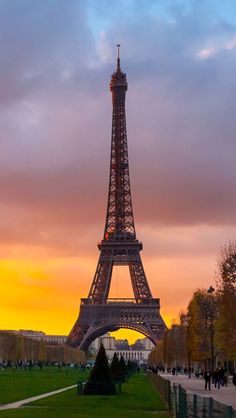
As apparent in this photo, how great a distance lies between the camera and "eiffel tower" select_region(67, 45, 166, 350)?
454 feet

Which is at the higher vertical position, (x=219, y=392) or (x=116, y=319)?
(x=116, y=319)

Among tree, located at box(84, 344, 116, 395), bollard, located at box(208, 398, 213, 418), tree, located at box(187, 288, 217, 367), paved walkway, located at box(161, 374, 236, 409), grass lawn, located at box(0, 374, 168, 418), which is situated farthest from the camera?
tree, located at box(187, 288, 217, 367)

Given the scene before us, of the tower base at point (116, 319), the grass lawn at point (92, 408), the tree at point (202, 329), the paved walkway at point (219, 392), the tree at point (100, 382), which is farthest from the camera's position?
the tower base at point (116, 319)

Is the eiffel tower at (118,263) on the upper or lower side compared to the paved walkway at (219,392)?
upper

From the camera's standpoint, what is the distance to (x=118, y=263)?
143625 mm

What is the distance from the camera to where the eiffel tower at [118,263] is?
5453 inches

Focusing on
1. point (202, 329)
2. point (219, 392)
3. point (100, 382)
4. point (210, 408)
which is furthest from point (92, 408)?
point (202, 329)

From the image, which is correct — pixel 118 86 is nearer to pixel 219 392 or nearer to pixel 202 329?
pixel 202 329

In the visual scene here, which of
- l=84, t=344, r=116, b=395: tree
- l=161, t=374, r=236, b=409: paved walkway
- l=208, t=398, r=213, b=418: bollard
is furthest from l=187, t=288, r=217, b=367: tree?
l=208, t=398, r=213, b=418: bollard

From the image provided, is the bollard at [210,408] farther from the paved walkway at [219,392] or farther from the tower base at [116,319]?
the tower base at [116,319]

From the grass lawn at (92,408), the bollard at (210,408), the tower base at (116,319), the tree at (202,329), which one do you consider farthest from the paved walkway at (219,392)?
the tower base at (116,319)

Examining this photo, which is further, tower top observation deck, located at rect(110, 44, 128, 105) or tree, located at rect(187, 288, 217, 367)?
tower top observation deck, located at rect(110, 44, 128, 105)

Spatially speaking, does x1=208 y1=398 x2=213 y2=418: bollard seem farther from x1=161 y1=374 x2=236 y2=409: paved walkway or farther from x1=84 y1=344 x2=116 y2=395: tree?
x1=84 y1=344 x2=116 y2=395: tree

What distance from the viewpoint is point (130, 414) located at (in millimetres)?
28453
